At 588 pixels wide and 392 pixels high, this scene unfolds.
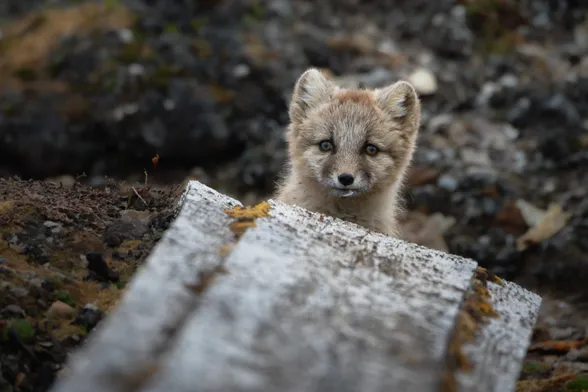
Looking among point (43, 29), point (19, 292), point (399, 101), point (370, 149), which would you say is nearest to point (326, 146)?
point (370, 149)

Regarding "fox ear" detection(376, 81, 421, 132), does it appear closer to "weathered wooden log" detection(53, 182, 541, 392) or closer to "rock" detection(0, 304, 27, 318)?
"weathered wooden log" detection(53, 182, 541, 392)

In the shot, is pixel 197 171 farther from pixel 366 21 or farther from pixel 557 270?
pixel 557 270

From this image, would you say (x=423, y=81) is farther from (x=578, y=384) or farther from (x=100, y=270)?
(x=100, y=270)

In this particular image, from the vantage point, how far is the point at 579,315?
19.7 ft

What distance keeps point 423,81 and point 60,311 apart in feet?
22.4

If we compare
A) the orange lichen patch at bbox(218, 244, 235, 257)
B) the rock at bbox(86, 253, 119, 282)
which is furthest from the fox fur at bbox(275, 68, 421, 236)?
the orange lichen patch at bbox(218, 244, 235, 257)

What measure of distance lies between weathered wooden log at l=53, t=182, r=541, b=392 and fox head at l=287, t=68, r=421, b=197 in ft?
6.94

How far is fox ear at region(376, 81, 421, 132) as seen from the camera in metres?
5.99

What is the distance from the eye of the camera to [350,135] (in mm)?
5660

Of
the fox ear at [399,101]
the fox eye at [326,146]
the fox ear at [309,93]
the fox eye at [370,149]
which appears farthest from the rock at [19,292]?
the fox ear at [399,101]

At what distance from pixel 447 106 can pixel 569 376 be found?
502 cm

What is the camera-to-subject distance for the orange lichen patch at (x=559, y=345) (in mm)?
5262

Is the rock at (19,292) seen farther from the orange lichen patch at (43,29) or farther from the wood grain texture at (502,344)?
the orange lichen patch at (43,29)

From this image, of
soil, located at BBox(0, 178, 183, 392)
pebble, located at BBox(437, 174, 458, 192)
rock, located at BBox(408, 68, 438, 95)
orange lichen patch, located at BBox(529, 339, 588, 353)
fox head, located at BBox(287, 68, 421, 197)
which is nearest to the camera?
soil, located at BBox(0, 178, 183, 392)
